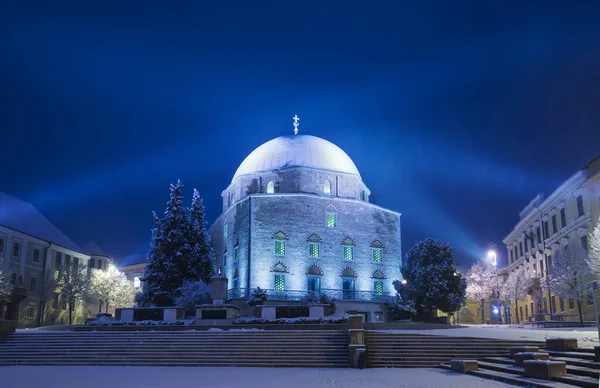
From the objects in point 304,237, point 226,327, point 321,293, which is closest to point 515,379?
point 226,327

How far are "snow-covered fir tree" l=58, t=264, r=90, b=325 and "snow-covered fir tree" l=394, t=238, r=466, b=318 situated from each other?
27400mm

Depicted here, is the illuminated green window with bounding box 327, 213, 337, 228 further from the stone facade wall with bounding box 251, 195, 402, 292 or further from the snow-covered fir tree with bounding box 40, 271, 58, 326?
the snow-covered fir tree with bounding box 40, 271, 58, 326

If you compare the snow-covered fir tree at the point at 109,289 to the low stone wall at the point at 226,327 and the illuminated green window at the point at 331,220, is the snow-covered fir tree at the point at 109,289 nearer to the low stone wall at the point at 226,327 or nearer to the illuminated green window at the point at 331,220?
the low stone wall at the point at 226,327

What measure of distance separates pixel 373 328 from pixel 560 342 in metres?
13.5

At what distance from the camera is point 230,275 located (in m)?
41.5

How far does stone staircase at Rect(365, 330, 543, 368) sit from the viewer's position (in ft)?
60.4

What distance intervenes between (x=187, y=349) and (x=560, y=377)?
1356cm

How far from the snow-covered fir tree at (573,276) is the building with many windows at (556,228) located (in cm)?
91

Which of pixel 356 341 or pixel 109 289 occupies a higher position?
pixel 109 289

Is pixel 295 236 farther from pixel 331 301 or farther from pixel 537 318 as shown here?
pixel 537 318

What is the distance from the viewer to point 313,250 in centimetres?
4088

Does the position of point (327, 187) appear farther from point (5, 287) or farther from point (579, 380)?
point (579, 380)

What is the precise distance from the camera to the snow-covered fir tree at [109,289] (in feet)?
165

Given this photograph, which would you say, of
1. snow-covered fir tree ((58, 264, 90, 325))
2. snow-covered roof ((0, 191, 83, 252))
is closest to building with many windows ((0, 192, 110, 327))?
snow-covered roof ((0, 191, 83, 252))
